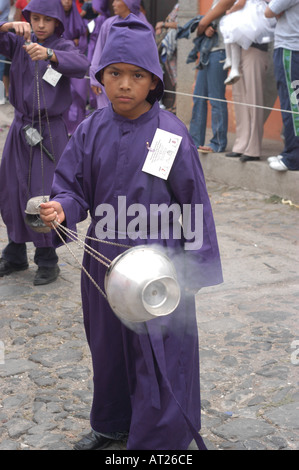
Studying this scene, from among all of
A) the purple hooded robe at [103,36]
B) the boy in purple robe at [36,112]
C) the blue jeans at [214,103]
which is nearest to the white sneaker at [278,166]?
the blue jeans at [214,103]

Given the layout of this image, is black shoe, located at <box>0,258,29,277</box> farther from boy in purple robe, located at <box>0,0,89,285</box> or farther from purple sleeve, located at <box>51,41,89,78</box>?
purple sleeve, located at <box>51,41,89,78</box>

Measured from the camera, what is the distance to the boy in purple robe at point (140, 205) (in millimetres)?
2904

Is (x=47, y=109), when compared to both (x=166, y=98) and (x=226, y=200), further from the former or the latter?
(x=166, y=98)

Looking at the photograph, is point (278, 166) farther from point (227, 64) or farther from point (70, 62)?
point (70, 62)

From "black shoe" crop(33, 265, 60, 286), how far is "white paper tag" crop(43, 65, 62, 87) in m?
1.26

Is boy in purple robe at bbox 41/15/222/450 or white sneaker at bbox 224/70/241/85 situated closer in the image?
boy in purple robe at bbox 41/15/222/450

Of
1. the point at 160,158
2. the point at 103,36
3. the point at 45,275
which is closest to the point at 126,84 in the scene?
the point at 160,158

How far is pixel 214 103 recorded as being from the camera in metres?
8.18

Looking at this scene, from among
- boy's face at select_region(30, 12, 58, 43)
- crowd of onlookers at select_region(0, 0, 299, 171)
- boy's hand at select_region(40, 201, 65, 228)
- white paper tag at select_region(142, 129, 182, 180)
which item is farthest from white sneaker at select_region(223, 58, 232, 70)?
boy's hand at select_region(40, 201, 65, 228)

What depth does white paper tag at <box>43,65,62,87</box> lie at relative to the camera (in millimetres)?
5098

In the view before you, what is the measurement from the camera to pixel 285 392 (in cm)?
368

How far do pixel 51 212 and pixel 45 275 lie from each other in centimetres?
260

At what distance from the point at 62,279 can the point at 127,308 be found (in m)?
2.87

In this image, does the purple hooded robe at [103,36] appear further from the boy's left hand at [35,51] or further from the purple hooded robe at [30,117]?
the boy's left hand at [35,51]
